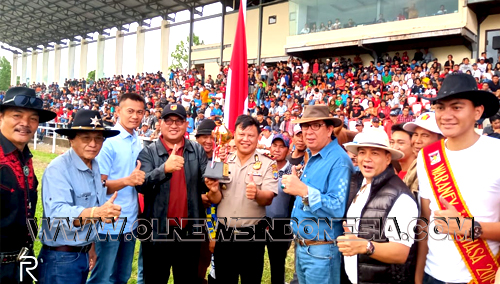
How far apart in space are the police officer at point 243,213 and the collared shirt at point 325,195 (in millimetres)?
398

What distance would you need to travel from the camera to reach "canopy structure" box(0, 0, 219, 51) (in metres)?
29.6

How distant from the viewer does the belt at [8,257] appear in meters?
2.37

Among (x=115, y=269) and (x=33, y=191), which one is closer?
(x=33, y=191)

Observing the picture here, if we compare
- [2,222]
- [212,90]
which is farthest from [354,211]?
[212,90]

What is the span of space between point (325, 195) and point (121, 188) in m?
1.82

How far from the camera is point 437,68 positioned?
14203mm

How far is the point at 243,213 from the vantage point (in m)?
3.21

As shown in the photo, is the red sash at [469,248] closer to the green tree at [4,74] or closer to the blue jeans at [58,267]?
the blue jeans at [58,267]

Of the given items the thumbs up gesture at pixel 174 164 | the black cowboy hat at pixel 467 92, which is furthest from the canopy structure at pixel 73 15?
the black cowboy hat at pixel 467 92

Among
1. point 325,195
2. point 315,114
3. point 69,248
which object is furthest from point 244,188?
point 69,248

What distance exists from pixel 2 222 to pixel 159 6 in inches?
1188

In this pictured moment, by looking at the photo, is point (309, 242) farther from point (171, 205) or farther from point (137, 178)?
point (137, 178)

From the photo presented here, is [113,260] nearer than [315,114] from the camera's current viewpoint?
No

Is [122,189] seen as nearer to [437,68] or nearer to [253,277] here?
[253,277]
